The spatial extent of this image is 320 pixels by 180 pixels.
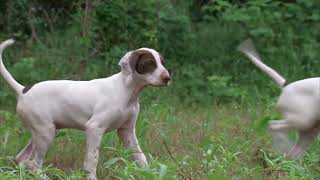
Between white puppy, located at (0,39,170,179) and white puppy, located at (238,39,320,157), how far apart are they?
1166mm

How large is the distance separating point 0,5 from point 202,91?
11.3 ft

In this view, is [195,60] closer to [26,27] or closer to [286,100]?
[26,27]

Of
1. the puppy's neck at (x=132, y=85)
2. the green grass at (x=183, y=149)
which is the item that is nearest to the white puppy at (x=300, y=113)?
the green grass at (x=183, y=149)

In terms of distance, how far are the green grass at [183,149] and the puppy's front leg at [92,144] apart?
0.08 m

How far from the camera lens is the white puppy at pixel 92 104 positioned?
5684 mm

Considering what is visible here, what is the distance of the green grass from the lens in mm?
5426

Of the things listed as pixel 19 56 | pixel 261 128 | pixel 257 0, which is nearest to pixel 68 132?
pixel 261 128

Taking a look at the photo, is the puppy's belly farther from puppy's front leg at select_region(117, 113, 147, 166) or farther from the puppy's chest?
puppy's front leg at select_region(117, 113, 147, 166)

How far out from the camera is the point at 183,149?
6.76 meters

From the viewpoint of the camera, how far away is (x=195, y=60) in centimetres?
1078

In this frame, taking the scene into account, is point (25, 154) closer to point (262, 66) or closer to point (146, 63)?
point (146, 63)

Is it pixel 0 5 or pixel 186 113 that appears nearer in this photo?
pixel 186 113

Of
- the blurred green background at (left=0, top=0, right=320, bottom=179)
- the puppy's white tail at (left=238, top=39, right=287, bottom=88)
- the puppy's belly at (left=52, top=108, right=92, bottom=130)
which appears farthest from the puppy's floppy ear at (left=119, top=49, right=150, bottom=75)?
the blurred green background at (left=0, top=0, right=320, bottom=179)

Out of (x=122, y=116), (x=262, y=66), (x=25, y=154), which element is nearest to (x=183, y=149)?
(x=262, y=66)
